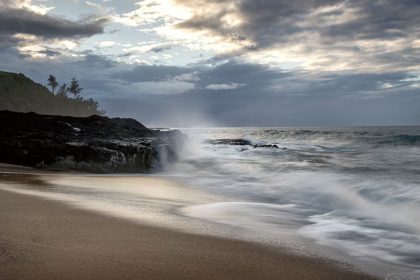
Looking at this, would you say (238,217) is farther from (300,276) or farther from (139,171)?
(139,171)

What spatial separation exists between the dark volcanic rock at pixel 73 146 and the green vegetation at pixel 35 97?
73.1 meters

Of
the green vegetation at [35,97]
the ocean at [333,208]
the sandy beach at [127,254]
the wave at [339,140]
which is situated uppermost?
the green vegetation at [35,97]

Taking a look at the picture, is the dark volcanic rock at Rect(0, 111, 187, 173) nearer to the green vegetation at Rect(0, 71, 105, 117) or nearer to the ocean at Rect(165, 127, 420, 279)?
the ocean at Rect(165, 127, 420, 279)

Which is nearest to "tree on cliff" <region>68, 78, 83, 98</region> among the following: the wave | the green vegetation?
the green vegetation

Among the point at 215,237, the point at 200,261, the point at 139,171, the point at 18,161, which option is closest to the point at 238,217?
the point at 215,237

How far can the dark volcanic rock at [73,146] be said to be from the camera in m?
8.05

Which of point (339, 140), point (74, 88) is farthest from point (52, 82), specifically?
point (339, 140)

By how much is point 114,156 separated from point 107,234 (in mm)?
6173

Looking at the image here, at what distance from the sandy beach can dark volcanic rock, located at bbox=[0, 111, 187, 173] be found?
17.0 feet

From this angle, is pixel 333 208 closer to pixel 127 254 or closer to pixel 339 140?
pixel 127 254

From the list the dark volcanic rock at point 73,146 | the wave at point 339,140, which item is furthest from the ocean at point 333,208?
the wave at point 339,140

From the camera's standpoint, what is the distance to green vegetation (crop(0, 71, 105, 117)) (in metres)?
75.2

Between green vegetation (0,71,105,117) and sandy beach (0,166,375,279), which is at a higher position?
green vegetation (0,71,105,117)

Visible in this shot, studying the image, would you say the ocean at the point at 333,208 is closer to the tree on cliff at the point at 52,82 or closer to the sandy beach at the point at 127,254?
the sandy beach at the point at 127,254
